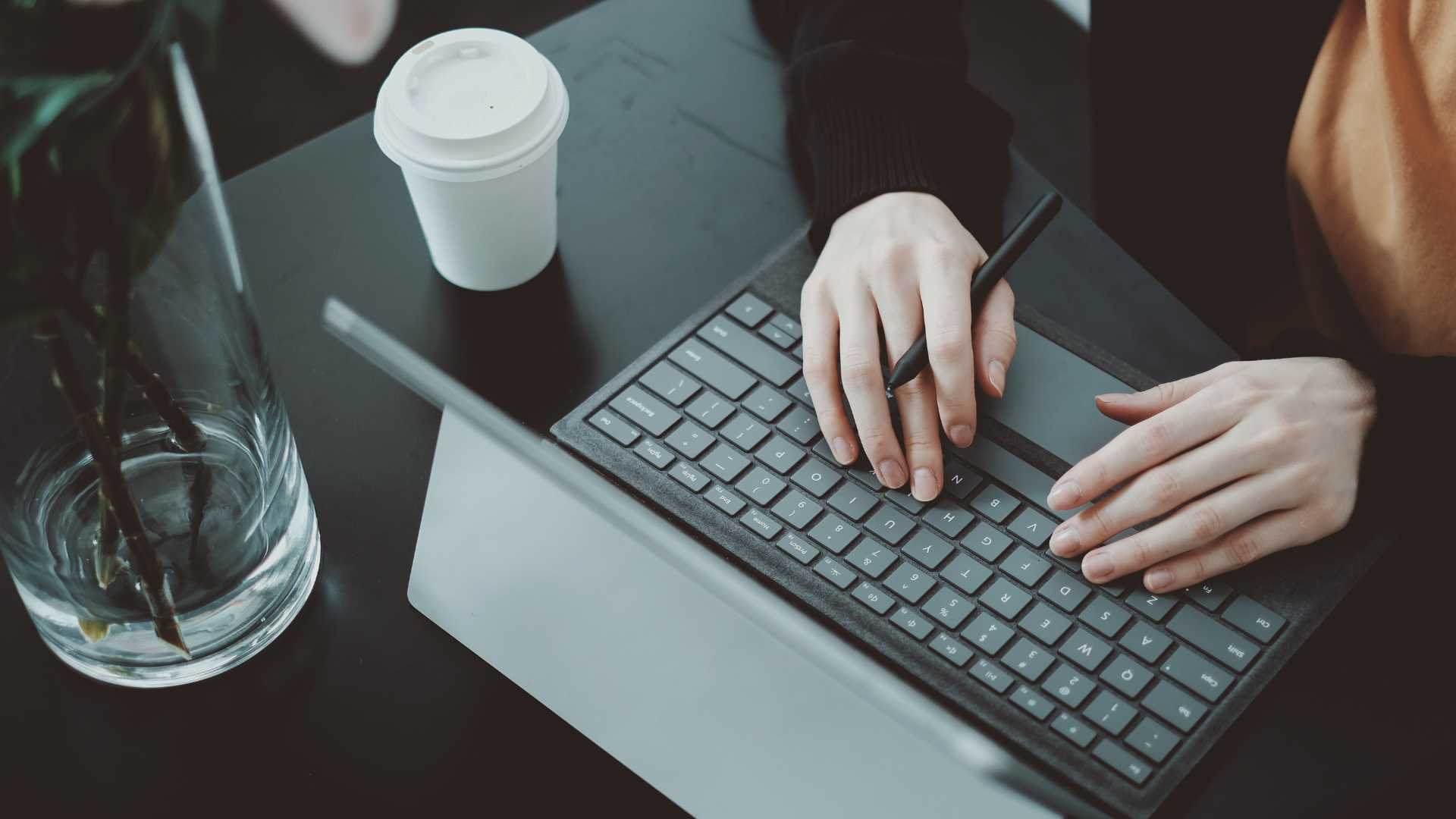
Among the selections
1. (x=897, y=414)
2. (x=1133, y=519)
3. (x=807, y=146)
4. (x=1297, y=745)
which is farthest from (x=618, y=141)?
(x=1297, y=745)

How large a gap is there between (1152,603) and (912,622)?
122mm

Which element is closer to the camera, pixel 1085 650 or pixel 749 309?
pixel 1085 650

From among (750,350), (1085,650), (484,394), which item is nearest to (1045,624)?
(1085,650)

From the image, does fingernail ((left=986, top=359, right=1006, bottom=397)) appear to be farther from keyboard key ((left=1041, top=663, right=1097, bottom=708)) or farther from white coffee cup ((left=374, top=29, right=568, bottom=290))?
white coffee cup ((left=374, top=29, right=568, bottom=290))

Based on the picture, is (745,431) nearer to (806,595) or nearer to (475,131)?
(806,595)

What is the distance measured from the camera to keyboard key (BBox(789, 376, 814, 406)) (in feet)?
2.22

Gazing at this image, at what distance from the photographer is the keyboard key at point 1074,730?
0.54 m

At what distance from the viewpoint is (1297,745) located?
0.57m

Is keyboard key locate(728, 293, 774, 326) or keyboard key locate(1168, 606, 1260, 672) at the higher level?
keyboard key locate(1168, 606, 1260, 672)

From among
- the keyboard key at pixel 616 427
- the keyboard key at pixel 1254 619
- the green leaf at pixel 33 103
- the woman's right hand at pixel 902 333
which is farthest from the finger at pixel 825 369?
the green leaf at pixel 33 103

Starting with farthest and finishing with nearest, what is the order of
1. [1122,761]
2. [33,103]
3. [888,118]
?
[888,118]
[1122,761]
[33,103]

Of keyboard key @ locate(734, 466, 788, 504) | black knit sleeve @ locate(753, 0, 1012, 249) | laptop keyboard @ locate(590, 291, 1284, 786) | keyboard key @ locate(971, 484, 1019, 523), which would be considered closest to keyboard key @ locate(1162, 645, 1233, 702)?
laptop keyboard @ locate(590, 291, 1284, 786)

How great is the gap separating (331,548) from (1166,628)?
435 mm

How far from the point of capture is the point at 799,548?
61 centimetres
